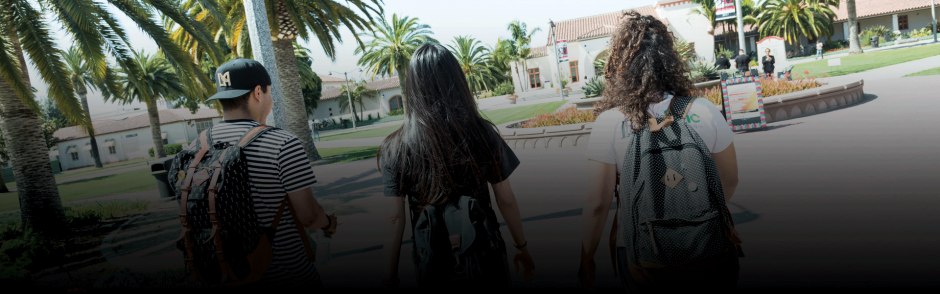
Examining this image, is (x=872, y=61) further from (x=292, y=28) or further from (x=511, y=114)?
(x=292, y=28)

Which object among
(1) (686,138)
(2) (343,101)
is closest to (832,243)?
(1) (686,138)

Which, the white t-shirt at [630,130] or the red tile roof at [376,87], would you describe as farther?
the red tile roof at [376,87]

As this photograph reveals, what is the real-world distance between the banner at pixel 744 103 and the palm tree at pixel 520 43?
164 ft

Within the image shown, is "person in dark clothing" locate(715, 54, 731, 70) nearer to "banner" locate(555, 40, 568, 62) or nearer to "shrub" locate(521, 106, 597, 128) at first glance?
"shrub" locate(521, 106, 597, 128)

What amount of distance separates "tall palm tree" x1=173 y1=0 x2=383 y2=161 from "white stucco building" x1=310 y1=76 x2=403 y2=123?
48.1 m

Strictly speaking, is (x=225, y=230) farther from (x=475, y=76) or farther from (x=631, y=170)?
(x=475, y=76)

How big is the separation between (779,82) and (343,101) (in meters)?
57.2

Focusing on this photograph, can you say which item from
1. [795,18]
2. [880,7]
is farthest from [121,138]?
[880,7]

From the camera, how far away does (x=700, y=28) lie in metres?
42.1

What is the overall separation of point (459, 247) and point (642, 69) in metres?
0.95

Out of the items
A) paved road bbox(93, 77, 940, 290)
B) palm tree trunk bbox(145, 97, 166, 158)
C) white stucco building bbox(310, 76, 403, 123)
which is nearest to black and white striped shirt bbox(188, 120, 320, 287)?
paved road bbox(93, 77, 940, 290)

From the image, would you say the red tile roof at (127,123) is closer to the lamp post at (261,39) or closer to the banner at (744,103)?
the banner at (744,103)

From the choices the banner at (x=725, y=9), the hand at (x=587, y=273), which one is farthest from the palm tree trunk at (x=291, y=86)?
the hand at (x=587, y=273)

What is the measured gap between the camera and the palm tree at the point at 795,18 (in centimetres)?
4144
